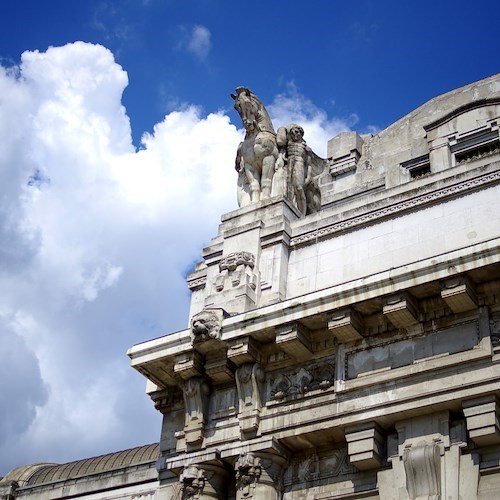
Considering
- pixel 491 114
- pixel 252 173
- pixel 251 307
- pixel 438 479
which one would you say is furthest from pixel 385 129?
pixel 438 479

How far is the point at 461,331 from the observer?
15.8m

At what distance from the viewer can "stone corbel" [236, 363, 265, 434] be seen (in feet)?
56.5

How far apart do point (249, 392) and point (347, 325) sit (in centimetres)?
232

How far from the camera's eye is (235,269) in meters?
19.2

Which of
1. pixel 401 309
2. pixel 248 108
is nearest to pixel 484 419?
pixel 401 309

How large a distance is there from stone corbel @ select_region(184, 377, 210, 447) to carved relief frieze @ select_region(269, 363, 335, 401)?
1389 mm

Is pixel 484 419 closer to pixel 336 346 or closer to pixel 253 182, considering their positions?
pixel 336 346

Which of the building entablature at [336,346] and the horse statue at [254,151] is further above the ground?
the horse statue at [254,151]

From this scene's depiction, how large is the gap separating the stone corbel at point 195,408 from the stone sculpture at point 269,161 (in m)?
4.50

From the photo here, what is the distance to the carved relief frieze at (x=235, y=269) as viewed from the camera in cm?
1897

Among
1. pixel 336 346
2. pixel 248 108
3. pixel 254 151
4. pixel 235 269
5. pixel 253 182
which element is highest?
pixel 248 108

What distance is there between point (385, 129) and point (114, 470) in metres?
10.4

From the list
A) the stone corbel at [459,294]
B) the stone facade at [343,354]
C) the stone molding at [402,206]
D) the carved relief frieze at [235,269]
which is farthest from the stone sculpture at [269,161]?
the stone corbel at [459,294]

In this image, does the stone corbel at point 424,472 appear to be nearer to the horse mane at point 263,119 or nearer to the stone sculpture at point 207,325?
the stone sculpture at point 207,325
